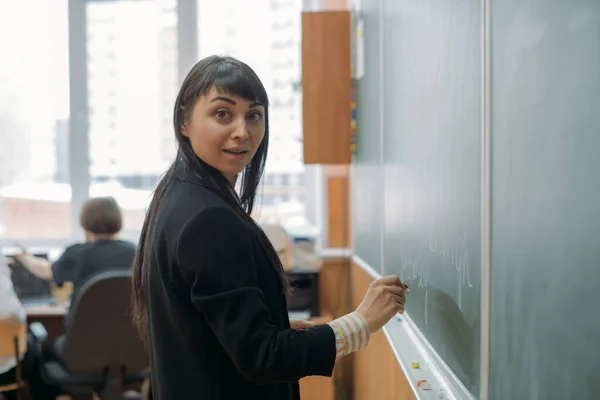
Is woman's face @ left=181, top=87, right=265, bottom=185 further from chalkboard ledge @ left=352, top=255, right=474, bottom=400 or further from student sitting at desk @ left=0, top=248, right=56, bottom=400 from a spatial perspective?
student sitting at desk @ left=0, top=248, right=56, bottom=400

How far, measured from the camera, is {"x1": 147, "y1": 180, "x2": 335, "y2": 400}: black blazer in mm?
872

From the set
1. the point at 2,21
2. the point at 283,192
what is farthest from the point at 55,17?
the point at 283,192

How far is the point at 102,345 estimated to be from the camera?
97.0 inches

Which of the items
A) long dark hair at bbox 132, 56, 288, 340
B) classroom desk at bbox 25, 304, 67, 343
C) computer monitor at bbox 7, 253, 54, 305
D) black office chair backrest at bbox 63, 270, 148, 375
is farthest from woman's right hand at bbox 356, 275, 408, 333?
computer monitor at bbox 7, 253, 54, 305

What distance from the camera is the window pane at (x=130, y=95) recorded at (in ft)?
13.3

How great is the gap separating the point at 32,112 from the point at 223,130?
138 inches

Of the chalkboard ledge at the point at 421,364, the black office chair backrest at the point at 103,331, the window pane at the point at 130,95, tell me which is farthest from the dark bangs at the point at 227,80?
the window pane at the point at 130,95

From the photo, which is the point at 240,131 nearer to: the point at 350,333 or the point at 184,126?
the point at 184,126

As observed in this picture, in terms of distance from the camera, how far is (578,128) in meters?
0.55

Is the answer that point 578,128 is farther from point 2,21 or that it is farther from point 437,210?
point 2,21

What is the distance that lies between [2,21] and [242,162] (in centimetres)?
370

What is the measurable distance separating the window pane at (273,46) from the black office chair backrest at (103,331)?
5.62 feet

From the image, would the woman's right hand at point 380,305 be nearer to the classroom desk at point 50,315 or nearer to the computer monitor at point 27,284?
the classroom desk at point 50,315

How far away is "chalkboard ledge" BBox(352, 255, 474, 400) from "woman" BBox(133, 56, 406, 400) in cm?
17
